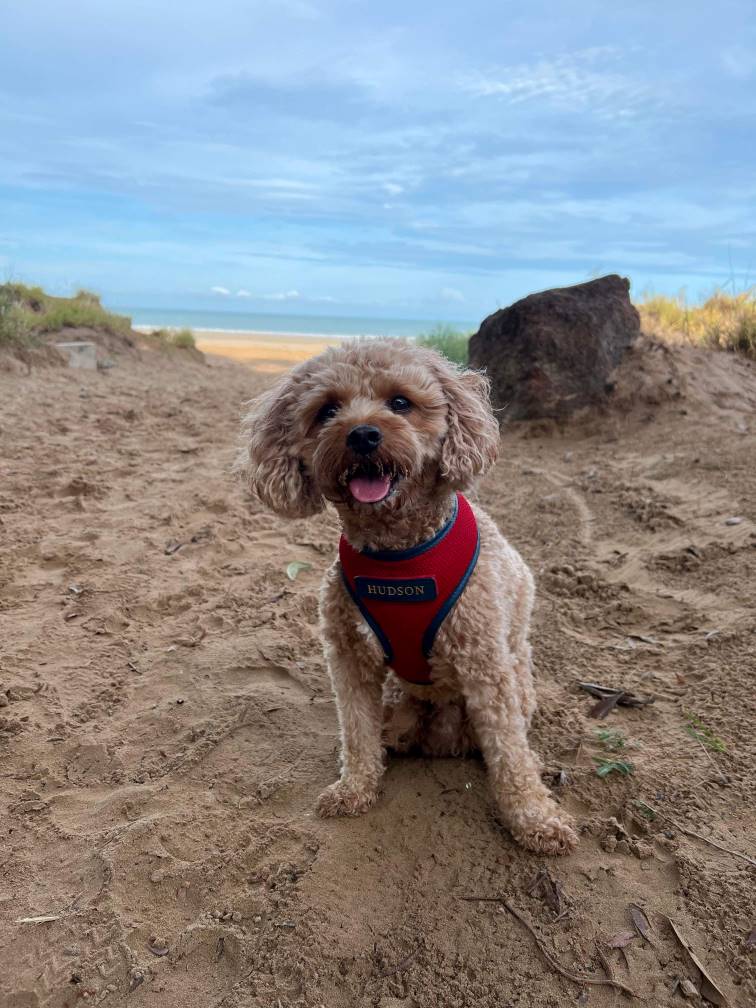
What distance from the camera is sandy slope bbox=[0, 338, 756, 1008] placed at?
2137 millimetres

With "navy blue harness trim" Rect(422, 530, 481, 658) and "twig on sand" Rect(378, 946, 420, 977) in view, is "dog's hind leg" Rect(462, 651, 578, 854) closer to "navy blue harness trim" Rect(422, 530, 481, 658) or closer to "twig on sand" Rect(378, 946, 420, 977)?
"navy blue harness trim" Rect(422, 530, 481, 658)

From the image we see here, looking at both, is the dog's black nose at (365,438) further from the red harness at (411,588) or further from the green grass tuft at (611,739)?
the green grass tuft at (611,739)

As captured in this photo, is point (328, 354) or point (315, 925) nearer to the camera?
point (315, 925)

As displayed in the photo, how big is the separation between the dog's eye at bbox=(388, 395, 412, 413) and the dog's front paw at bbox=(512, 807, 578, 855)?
154 centimetres

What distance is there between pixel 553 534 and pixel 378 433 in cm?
358

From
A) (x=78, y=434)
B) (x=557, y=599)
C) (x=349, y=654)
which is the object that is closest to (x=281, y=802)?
(x=349, y=654)

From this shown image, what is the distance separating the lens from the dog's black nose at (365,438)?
252cm

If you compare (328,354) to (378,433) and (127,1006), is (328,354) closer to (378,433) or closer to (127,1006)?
(378,433)

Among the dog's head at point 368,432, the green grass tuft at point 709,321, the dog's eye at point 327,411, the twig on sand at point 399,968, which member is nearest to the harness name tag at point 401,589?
the dog's head at point 368,432

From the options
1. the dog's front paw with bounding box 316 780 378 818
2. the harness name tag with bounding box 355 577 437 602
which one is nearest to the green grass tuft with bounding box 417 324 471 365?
the harness name tag with bounding box 355 577 437 602

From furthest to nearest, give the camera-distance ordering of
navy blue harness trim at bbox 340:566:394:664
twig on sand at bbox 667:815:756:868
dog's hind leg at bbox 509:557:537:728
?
dog's hind leg at bbox 509:557:537:728 → navy blue harness trim at bbox 340:566:394:664 → twig on sand at bbox 667:815:756:868

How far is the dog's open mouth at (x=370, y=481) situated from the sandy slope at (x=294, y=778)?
1.21m

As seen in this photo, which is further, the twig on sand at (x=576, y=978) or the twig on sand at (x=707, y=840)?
the twig on sand at (x=707, y=840)

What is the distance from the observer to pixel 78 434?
734 centimetres
